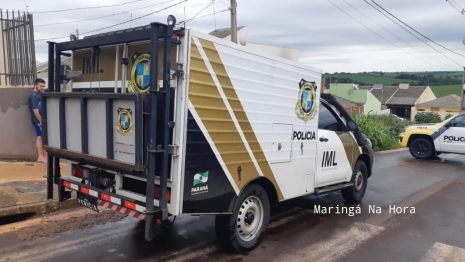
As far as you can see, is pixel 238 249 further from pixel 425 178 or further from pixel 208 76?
pixel 425 178

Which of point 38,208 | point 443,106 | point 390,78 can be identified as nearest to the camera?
point 38,208

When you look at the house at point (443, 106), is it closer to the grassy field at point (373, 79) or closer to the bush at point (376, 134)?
the grassy field at point (373, 79)

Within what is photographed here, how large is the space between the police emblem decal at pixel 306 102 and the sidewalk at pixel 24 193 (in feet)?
12.5

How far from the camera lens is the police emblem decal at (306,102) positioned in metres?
5.58

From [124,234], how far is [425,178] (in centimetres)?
808

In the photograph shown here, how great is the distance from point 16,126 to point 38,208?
3816 millimetres

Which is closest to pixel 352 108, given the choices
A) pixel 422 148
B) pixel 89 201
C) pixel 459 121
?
pixel 422 148

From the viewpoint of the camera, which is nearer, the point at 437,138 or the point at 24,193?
the point at 24,193

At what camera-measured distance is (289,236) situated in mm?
5594

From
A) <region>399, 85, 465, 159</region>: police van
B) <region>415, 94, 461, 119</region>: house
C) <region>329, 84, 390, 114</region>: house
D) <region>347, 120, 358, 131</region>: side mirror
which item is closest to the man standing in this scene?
<region>347, 120, 358, 131</region>: side mirror

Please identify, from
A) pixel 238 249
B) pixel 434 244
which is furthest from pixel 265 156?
pixel 434 244

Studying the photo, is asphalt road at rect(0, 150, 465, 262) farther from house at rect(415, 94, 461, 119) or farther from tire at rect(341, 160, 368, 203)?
house at rect(415, 94, 461, 119)

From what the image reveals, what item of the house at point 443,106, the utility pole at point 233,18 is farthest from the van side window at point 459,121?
the house at point 443,106

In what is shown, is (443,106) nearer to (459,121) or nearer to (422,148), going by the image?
(422,148)
